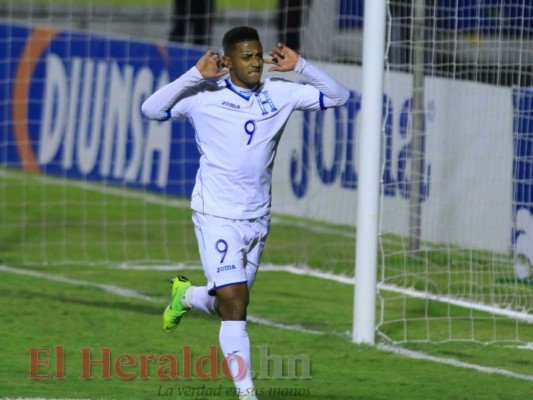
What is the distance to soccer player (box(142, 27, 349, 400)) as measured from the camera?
6594mm

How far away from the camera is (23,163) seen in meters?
15.9

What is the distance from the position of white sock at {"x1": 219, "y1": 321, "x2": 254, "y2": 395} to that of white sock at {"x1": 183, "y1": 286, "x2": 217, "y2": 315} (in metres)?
0.53

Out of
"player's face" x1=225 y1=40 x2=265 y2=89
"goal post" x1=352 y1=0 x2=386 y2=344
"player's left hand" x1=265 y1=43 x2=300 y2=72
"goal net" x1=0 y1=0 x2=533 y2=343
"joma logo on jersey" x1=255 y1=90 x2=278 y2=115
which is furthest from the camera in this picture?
"goal net" x1=0 y1=0 x2=533 y2=343

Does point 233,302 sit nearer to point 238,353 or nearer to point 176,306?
point 238,353

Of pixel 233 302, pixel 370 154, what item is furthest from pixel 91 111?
pixel 233 302

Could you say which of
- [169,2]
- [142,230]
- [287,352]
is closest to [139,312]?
[287,352]

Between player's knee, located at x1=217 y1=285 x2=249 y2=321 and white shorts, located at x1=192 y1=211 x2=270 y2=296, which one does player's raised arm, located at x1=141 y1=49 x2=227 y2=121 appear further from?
player's knee, located at x1=217 y1=285 x2=249 y2=321

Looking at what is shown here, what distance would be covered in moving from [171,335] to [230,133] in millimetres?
2433

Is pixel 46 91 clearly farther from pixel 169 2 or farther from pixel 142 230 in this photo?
pixel 169 2

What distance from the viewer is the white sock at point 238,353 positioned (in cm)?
636

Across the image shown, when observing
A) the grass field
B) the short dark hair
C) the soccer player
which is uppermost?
the short dark hair

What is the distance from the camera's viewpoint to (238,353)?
6.46 metres

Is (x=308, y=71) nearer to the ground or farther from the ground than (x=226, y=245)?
farther from the ground

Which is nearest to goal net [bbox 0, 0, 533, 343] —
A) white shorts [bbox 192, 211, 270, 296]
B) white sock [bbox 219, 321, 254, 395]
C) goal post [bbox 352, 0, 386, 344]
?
goal post [bbox 352, 0, 386, 344]
